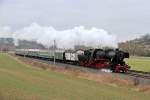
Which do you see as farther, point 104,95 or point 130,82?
point 130,82

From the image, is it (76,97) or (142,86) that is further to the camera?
(142,86)

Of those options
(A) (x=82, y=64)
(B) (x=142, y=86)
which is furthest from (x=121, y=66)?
(B) (x=142, y=86)

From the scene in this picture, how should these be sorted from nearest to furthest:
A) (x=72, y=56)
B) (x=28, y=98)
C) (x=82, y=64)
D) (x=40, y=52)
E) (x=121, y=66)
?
(x=28, y=98) → (x=121, y=66) → (x=82, y=64) → (x=72, y=56) → (x=40, y=52)

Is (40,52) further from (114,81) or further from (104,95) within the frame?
(104,95)

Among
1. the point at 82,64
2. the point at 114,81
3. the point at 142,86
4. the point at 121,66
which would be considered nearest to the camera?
the point at 142,86

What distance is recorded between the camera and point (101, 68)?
4531 cm

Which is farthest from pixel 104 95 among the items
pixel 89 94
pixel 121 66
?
pixel 121 66

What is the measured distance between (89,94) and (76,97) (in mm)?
1949

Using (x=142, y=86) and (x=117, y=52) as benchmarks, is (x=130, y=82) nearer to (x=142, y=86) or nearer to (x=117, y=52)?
(x=142, y=86)

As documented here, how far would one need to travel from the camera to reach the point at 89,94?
2398 cm

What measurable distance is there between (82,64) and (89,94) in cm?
2937

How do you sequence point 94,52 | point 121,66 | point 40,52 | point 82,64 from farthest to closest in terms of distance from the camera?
1. point 40,52
2. point 82,64
3. point 94,52
4. point 121,66

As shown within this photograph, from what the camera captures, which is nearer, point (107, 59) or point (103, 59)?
point (107, 59)

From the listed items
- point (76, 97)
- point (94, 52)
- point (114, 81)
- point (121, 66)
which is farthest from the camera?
point (94, 52)
